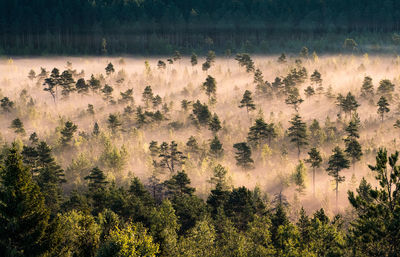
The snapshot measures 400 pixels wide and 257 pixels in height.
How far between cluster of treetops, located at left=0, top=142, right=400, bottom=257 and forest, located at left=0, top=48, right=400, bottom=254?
18 centimetres

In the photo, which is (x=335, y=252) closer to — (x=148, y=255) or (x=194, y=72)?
(x=148, y=255)

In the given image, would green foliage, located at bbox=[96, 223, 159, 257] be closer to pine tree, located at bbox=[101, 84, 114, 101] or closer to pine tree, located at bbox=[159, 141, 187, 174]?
pine tree, located at bbox=[159, 141, 187, 174]

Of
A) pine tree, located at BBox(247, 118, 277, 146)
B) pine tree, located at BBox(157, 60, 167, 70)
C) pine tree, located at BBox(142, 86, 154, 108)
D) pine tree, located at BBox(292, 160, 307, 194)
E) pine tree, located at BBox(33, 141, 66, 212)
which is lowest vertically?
pine tree, located at BBox(292, 160, 307, 194)

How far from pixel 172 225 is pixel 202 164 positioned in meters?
43.1

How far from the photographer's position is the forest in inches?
1719

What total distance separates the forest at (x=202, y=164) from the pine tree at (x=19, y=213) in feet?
0.34

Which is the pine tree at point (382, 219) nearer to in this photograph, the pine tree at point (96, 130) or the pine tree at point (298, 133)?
the pine tree at point (298, 133)

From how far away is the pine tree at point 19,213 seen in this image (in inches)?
1650

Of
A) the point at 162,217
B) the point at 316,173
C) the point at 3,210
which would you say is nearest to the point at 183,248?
the point at 162,217

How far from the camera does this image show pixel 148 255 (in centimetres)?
4500

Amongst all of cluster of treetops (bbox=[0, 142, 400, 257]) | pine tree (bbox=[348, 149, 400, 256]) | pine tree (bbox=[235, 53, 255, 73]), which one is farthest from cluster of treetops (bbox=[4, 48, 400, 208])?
pine tree (bbox=[348, 149, 400, 256])

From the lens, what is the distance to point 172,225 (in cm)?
7019

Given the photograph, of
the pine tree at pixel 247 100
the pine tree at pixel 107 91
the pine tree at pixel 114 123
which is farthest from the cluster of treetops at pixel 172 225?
the pine tree at pixel 107 91

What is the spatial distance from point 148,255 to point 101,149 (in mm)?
81578
